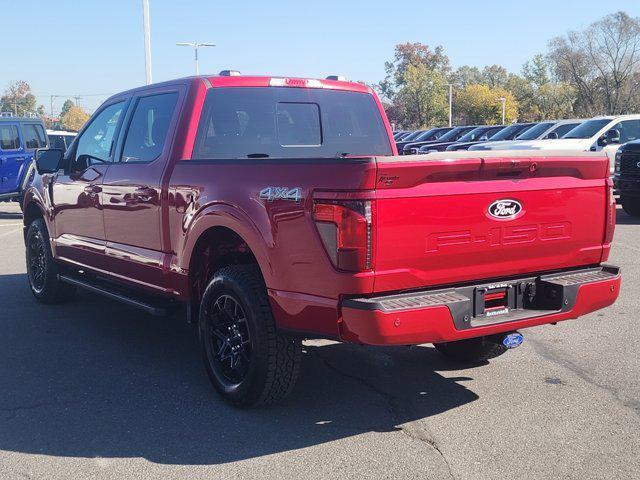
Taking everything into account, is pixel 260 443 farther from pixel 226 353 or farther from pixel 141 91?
pixel 141 91

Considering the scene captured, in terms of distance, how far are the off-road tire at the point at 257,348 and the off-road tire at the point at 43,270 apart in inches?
128

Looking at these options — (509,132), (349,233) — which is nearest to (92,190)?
(349,233)

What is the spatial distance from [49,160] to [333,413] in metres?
3.89

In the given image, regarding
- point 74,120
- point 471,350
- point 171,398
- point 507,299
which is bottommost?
point 171,398

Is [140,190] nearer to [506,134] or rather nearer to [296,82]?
[296,82]

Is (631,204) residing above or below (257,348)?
below

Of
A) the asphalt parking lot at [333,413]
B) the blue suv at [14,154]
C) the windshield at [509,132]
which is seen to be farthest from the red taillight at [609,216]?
the windshield at [509,132]

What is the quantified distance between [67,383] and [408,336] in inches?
100

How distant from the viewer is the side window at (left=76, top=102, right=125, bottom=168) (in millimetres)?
6180

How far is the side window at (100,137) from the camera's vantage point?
6.18m

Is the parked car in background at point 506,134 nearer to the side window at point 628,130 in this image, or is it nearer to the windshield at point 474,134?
the windshield at point 474,134

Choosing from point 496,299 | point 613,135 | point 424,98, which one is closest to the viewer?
point 496,299

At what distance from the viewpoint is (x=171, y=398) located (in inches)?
183

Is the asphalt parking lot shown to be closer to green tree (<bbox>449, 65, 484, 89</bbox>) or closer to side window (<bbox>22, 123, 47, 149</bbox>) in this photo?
side window (<bbox>22, 123, 47, 149</bbox>)
